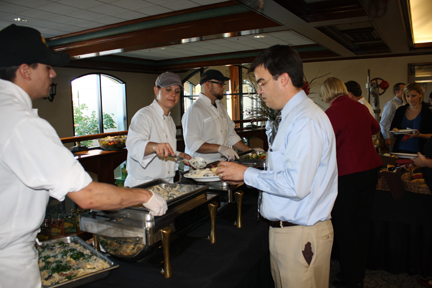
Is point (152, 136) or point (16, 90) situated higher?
point (16, 90)

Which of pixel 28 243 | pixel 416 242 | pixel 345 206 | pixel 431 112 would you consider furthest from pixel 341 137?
pixel 431 112

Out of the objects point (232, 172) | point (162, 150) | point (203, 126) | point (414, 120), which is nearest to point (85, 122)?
point (203, 126)

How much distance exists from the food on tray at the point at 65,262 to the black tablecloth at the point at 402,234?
7.53 ft

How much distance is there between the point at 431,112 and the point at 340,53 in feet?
14.6

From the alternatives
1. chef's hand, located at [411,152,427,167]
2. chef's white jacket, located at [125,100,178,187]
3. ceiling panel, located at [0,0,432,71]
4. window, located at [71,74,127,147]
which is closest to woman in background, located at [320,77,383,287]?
chef's hand, located at [411,152,427,167]

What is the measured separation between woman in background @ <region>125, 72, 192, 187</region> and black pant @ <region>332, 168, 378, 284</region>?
1112 mm

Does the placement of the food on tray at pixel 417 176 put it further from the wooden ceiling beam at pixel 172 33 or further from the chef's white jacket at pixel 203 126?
the wooden ceiling beam at pixel 172 33

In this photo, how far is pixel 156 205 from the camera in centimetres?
118

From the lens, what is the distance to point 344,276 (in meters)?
2.27

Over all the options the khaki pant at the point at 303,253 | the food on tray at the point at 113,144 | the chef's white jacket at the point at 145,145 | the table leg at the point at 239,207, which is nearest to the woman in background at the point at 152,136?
the chef's white jacket at the point at 145,145

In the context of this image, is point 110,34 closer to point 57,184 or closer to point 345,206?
point 345,206

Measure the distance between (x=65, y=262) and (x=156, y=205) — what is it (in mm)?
448

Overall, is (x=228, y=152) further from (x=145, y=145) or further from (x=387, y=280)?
(x=387, y=280)

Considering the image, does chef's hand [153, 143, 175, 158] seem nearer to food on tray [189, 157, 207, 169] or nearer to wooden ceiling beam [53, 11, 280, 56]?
food on tray [189, 157, 207, 169]
